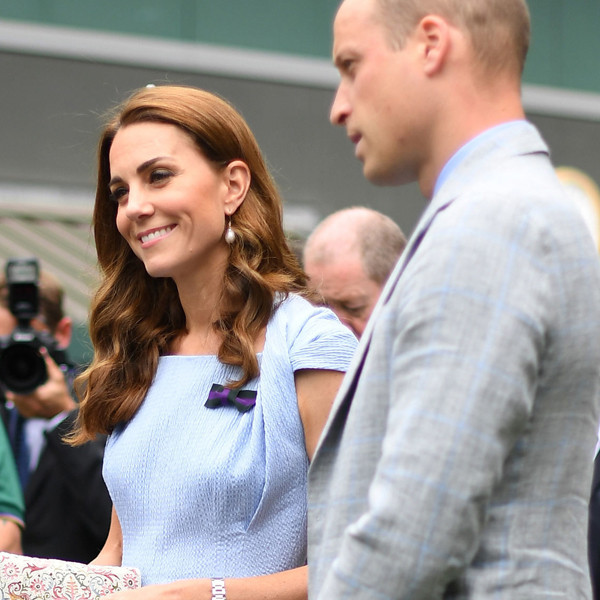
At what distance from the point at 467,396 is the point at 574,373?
0.53ft

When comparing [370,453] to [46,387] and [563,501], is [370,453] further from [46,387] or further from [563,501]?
[46,387]

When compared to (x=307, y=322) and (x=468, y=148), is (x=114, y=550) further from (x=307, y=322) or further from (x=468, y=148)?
(x=468, y=148)

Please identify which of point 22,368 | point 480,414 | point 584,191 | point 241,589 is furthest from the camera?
point 584,191

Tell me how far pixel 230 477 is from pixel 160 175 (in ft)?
2.17

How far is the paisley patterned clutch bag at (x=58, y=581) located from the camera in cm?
212

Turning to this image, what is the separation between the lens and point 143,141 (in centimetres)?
237

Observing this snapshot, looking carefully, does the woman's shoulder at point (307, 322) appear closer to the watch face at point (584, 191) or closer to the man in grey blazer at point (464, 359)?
the man in grey blazer at point (464, 359)

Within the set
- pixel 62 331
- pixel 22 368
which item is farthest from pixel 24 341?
pixel 62 331

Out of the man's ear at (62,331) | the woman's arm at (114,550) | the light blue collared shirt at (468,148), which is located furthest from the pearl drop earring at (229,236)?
the man's ear at (62,331)

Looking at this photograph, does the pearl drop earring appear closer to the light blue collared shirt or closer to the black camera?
the light blue collared shirt

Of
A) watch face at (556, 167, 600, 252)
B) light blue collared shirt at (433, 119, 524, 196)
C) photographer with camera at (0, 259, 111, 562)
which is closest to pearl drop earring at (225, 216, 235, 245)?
photographer with camera at (0, 259, 111, 562)

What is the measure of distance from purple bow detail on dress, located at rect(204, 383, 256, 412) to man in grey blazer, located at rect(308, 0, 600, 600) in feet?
2.39

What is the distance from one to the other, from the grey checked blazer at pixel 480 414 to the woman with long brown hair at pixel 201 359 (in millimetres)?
744

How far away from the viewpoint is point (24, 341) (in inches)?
153
